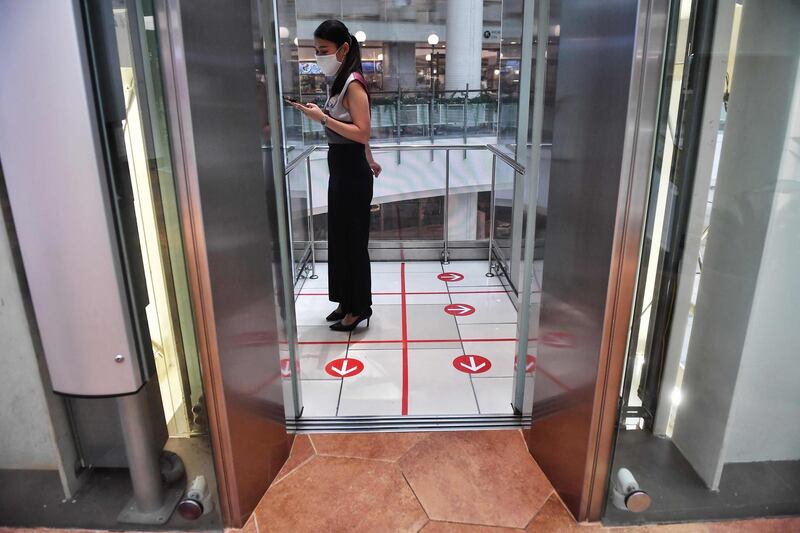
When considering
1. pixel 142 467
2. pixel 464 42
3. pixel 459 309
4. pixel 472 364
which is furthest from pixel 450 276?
pixel 464 42

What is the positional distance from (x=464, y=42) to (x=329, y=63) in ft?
29.2

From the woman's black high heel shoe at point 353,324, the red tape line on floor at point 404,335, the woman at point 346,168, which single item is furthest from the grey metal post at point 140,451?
the woman's black high heel shoe at point 353,324

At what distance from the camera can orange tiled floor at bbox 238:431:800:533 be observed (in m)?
1.52

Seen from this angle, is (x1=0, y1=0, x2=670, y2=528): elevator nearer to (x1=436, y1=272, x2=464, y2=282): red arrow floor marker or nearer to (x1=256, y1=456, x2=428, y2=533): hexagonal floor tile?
(x1=256, y1=456, x2=428, y2=533): hexagonal floor tile

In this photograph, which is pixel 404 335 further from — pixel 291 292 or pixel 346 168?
pixel 291 292

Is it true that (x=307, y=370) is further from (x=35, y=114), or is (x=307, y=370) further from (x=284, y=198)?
(x=35, y=114)

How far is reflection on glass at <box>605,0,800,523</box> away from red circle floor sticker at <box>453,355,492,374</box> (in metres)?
1.04

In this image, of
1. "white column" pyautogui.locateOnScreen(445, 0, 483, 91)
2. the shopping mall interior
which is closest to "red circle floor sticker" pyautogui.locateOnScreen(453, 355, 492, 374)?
the shopping mall interior

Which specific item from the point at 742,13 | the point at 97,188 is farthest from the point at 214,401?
the point at 742,13

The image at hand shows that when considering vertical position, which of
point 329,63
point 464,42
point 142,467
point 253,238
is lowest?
point 142,467

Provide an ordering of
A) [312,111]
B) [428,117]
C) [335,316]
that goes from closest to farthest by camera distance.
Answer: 1. [312,111]
2. [335,316]
3. [428,117]

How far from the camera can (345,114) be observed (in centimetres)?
240

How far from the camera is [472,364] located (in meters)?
2.55

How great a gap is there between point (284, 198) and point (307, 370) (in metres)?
1.06
